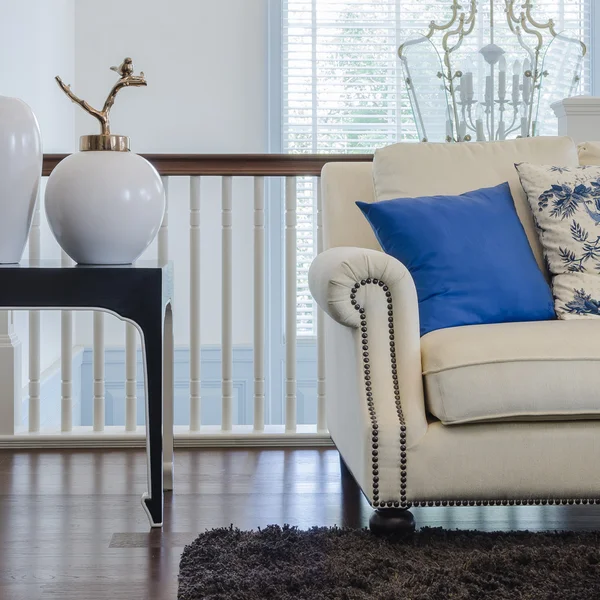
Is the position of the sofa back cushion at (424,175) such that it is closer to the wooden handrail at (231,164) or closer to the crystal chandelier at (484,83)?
the wooden handrail at (231,164)

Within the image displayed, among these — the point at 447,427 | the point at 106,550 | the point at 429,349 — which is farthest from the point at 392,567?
the point at 106,550

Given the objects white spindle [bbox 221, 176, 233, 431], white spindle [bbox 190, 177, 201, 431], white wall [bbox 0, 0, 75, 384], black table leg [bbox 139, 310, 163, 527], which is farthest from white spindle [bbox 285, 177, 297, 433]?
white wall [bbox 0, 0, 75, 384]

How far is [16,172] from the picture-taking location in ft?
5.51

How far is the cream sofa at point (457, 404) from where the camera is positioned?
1.60m

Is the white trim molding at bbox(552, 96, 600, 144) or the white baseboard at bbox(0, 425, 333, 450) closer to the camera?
the white baseboard at bbox(0, 425, 333, 450)

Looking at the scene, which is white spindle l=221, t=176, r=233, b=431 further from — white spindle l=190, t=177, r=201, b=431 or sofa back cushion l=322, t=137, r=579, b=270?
sofa back cushion l=322, t=137, r=579, b=270

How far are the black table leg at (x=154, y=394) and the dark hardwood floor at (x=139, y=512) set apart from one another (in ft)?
0.44

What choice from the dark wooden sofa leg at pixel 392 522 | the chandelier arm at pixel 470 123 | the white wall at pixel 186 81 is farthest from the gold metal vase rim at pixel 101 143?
the white wall at pixel 186 81

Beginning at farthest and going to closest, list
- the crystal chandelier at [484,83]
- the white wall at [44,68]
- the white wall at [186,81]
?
the white wall at [186,81]
the white wall at [44,68]
the crystal chandelier at [484,83]

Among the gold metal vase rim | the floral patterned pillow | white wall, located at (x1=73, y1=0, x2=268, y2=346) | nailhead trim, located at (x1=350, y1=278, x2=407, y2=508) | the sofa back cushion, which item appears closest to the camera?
nailhead trim, located at (x1=350, y1=278, x2=407, y2=508)

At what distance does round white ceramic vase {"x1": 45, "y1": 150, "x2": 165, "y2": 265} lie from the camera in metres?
1.70

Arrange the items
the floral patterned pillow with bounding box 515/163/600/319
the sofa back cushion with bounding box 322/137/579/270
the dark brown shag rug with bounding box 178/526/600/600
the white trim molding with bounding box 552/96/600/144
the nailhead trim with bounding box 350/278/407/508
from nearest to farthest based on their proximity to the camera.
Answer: the dark brown shag rug with bounding box 178/526/600/600 → the nailhead trim with bounding box 350/278/407/508 → the floral patterned pillow with bounding box 515/163/600/319 → the sofa back cushion with bounding box 322/137/579/270 → the white trim molding with bounding box 552/96/600/144

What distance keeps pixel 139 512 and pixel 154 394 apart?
1.15 ft

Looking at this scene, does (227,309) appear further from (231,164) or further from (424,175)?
(424,175)
